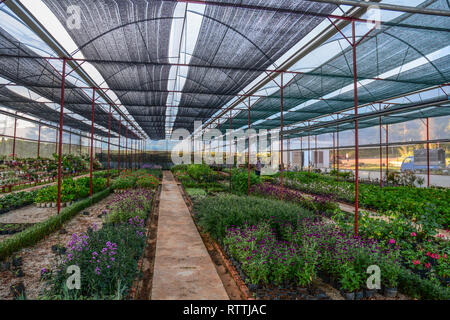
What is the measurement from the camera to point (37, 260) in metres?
3.76

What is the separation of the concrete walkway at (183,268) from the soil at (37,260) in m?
1.46

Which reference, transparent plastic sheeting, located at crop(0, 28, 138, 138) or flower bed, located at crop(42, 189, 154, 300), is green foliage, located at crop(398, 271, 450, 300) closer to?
flower bed, located at crop(42, 189, 154, 300)

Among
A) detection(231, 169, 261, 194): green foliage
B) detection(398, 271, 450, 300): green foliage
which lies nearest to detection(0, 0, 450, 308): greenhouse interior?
detection(398, 271, 450, 300): green foliage

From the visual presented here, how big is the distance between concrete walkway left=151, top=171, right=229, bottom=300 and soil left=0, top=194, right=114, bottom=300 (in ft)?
4.78

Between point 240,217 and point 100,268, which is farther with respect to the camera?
point 240,217

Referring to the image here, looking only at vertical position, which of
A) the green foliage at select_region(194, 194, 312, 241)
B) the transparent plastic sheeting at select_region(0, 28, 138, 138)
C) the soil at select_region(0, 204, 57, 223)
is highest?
the transparent plastic sheeting at select_region(0, 28, 138, 138)

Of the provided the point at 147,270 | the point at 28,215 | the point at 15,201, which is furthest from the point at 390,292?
the point at 15,201

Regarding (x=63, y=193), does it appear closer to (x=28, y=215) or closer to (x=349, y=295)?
(x=28, y=215)

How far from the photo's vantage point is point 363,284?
2896 mm

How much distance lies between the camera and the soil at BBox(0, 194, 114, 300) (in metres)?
2.89

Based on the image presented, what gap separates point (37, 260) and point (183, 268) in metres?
2.42

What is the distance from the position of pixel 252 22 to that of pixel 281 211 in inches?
153

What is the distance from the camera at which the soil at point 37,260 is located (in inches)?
114
